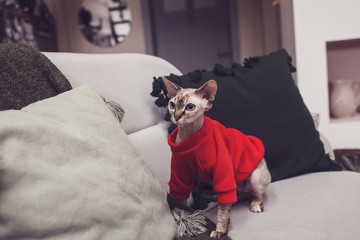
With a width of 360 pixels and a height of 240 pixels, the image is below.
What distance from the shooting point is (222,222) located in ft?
2.31

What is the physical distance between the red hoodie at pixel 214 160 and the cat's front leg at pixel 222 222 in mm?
20

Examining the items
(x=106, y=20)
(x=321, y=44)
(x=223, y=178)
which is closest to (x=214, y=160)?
(x=223, y=178)

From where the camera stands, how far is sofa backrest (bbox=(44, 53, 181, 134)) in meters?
0.86

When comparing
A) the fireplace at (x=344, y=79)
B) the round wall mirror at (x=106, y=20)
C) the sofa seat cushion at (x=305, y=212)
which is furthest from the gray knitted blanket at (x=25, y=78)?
the round wall mirror at (x=106, y=20)

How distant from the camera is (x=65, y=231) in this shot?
0.44 metres

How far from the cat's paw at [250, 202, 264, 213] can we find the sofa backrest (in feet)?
1.45

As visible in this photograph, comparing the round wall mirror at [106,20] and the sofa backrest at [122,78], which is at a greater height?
the round wall mirror at [106,20]

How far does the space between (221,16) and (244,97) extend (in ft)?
8.88

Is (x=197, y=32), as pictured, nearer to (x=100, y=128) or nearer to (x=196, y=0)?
(x=196, y=0)

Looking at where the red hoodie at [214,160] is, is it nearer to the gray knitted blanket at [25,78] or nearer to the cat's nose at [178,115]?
the cat's nose at [178,115]

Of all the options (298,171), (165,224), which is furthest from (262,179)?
(165,224)

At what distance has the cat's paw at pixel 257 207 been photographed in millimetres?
817

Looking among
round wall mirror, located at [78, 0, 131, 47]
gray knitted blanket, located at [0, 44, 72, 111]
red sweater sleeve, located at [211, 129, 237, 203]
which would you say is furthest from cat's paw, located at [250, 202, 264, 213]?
round wall mirror, located at [78, 0, 131, 47]

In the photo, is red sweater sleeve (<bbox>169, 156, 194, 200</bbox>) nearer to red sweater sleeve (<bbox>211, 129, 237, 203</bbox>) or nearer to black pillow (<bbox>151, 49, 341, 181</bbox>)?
red sweater sleeve (<bbox>211, 129, 237, 203</bbox>)
